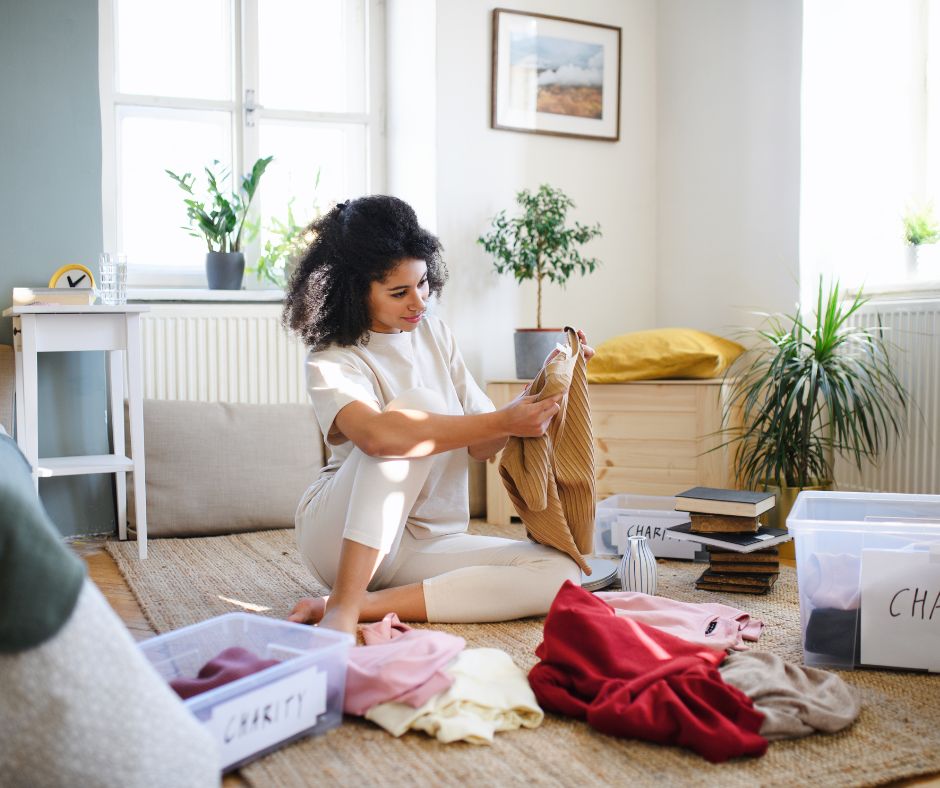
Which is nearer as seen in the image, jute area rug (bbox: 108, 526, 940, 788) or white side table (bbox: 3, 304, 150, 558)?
jute area rug (bbox: 108, 526, 940, 788)

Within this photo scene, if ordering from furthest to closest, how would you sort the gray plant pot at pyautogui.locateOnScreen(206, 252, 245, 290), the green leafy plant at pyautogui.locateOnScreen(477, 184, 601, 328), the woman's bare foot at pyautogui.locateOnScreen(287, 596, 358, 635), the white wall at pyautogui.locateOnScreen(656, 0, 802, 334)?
the gray plant pot at pyautogui.locateOnScreen(206, 252, 245, 290), the green leafy plant at pyautogui.locateOnScreen(477, 184, 601, 328), the white wall at pyautogui.locateOnScreen(656, 0, 802, 334), the woman's bare foot at pyautogui.locateOnScreen(287, 596, 358, 635)

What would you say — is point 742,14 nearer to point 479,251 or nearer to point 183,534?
point 479,251

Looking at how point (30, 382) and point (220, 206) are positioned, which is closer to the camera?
point (30, 382)

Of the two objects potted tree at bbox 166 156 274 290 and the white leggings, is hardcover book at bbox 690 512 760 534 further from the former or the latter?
potted tree at bbox 166 156 274 290

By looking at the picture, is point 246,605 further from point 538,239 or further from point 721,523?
point 538,239

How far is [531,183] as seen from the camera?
3.72m

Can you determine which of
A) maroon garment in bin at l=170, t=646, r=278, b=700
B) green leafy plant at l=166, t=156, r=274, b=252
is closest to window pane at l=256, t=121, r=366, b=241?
green leafy plant at l=166, t=156, r=274, b=252

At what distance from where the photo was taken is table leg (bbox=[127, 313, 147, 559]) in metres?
2.78

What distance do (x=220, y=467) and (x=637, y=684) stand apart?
2.07 metres

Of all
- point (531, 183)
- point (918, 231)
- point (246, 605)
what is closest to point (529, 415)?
point (246, 605)

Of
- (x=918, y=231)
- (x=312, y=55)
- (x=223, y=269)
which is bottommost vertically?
(x=223, y=269)

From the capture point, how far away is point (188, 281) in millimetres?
3701

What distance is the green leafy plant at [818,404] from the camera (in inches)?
113

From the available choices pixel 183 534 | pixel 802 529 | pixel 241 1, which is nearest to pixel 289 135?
pixel 241 1
